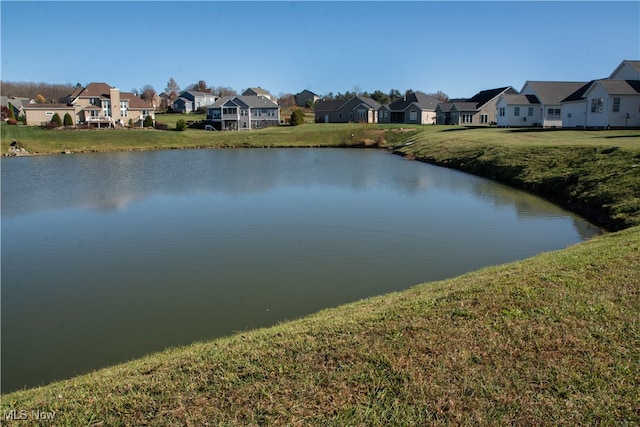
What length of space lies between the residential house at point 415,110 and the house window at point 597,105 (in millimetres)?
35932

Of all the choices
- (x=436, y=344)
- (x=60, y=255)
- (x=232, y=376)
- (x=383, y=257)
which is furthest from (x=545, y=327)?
(x=60, y=255)

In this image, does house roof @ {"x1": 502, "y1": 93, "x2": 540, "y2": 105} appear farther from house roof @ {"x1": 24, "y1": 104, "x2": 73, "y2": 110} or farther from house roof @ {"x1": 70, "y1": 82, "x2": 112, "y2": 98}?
house roof @ {"x1": 24, "y1": 104, "x2": 73, "y2": 110}

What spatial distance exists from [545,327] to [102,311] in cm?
753

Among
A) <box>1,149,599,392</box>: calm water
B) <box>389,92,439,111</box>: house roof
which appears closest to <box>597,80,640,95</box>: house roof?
<box>1,149,599,392</box>: calm water

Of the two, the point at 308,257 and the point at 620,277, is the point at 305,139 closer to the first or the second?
the point at 308,257

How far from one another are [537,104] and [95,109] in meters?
57.0

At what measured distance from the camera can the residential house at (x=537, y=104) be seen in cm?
5009

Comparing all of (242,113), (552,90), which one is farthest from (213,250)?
(242,113)

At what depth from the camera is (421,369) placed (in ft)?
17.3

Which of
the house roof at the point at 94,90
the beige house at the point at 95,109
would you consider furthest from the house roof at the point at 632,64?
the house roof at the point at 94,90

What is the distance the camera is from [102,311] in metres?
9.42

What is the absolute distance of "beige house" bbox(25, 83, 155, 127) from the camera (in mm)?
70812

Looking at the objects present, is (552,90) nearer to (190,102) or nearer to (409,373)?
(409,373)

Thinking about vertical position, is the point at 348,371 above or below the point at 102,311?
above
